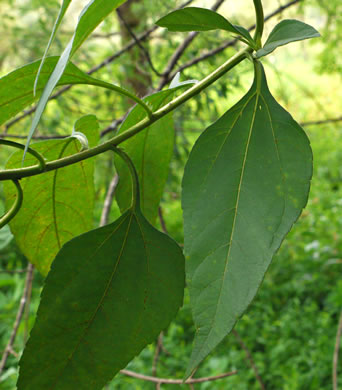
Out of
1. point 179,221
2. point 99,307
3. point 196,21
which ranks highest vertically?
point 179,221

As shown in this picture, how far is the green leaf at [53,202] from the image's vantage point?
28cm

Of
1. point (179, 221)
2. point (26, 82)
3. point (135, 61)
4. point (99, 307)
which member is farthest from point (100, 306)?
point (179, 221)

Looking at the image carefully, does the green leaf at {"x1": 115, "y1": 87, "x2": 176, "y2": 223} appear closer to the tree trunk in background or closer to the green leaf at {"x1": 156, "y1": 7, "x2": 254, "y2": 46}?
the green leaf at {"x1": 156, "y1": 7, "x2": 254, "y2": 46}

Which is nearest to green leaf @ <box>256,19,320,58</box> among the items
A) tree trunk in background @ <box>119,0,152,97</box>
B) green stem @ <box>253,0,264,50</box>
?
green stem @ <box>253,0,264,50</box>

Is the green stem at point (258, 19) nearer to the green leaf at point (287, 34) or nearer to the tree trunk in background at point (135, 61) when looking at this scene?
the green leaf at point (287, 34)

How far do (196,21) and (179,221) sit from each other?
7.42 feet

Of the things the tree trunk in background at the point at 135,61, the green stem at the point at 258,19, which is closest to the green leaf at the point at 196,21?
the green stem at the point at 258,19

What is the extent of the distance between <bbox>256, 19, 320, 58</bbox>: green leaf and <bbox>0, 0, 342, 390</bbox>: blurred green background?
2.64 ft

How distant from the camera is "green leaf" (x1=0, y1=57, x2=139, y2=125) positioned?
234 millimetres

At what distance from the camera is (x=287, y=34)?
23cm

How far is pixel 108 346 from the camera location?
0.24m

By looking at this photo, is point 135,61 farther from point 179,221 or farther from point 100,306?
point 179,221

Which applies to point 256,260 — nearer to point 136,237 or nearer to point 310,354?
point 136,237

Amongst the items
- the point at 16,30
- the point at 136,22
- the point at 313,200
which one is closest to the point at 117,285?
the point at 16,30
